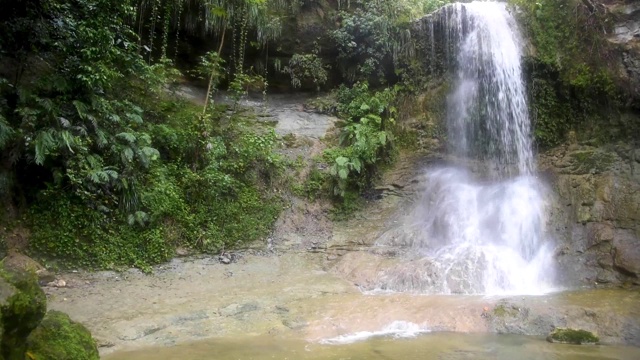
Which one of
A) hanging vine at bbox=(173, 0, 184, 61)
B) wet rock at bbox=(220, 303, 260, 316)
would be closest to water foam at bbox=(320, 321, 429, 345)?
wet rock at bbox=(220, 303, 260, 316)

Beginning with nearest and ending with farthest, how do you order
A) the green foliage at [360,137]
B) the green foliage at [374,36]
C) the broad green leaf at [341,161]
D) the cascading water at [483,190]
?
the cascading water at [483,190]
the broad green leaf at [341,161]
the green foliage at [360,137]
the green foliage at [374,36]

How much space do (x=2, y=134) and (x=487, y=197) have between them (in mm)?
9592

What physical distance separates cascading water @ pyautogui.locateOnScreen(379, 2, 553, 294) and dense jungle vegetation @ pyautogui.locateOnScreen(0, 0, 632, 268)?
2.54 ft

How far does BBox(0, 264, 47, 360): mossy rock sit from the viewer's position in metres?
3.36

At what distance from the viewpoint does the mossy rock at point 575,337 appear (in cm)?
630

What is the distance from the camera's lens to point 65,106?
8992 millimetres

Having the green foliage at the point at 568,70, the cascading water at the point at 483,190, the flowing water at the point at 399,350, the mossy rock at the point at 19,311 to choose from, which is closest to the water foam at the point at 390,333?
the flowing water at the point at 399,350

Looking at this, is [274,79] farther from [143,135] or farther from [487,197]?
[487,197]

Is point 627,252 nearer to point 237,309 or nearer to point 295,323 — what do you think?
point 295,323

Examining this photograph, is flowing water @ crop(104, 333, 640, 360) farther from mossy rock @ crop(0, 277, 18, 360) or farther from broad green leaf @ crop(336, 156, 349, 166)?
broad green leaf @ crop(336, 156, 349, 166)

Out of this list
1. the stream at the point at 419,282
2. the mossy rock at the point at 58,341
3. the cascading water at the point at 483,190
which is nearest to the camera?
the mossy rock at the point at 58,341

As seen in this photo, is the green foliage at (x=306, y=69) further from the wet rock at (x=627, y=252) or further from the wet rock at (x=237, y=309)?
the wet rock at (x=627, y=252)

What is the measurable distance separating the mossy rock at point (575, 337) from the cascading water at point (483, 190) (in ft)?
6.92

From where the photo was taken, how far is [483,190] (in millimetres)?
11367
